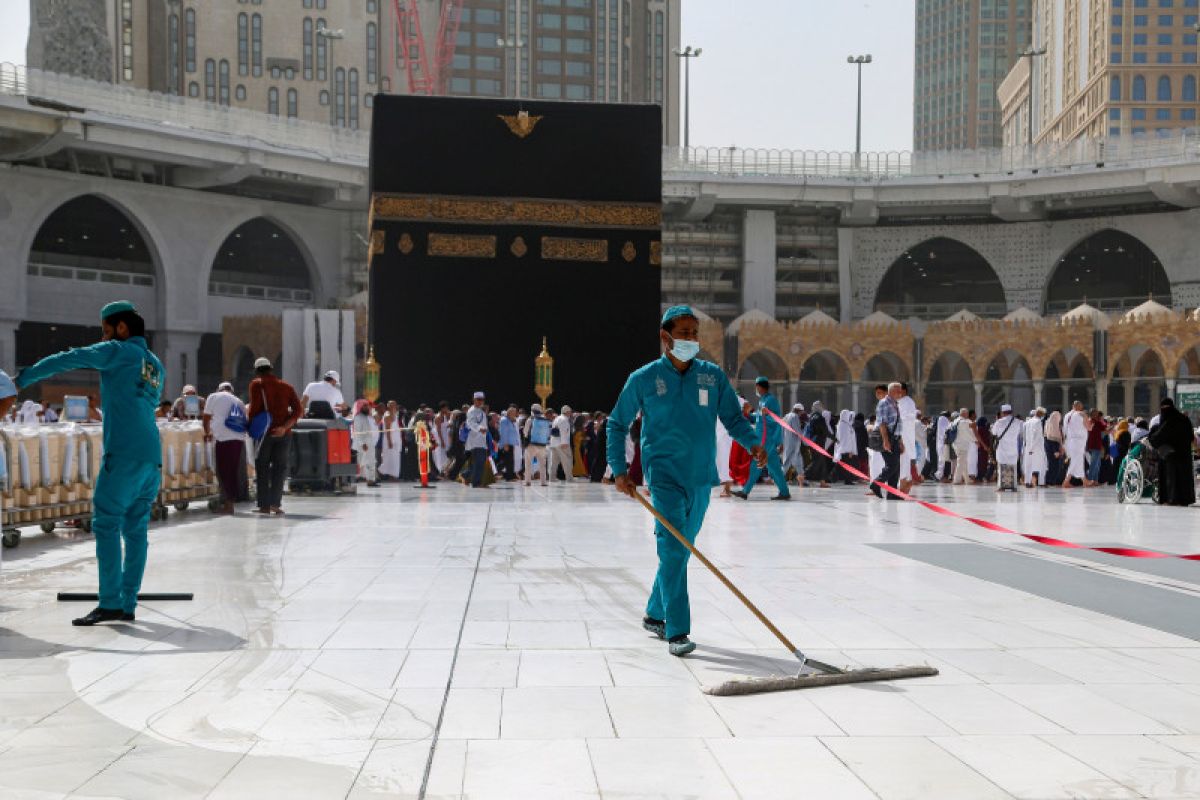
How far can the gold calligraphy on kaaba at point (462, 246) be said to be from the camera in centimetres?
2470

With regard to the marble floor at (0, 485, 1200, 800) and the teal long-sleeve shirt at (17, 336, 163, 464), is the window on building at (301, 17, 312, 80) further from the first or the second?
the teal long-sleeve shirt at (17, 336, 163, 464)

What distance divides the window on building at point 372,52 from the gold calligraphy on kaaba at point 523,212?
5806cm

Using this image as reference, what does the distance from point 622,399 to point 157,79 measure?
79.5m

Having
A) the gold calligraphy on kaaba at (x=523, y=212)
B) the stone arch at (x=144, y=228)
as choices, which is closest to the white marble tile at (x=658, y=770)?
the gold calligraphy on kaaba at (x=523, y=212)

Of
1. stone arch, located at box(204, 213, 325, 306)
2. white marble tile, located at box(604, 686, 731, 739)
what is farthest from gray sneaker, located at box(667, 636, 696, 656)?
stone arch, located at box(204, 213, 325, 306)

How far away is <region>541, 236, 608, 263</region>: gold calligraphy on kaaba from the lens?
81.7ft

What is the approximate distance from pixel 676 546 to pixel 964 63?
456ft

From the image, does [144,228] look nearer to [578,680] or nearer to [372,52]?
[372,52]

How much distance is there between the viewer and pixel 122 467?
19.5 ft

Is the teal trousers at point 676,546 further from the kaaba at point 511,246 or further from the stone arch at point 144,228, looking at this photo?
the stone arch at point 144,228

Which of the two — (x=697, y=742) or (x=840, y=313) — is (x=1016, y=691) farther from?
(x=840, y=313)

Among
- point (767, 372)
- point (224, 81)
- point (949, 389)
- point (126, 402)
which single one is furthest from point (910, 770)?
point (224, 81)

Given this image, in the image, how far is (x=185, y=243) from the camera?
1742 inches

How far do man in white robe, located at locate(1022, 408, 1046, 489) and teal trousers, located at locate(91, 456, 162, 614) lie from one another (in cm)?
1788
